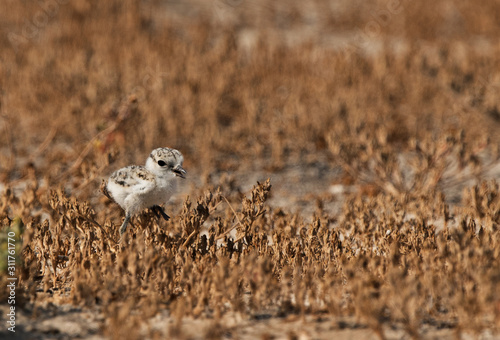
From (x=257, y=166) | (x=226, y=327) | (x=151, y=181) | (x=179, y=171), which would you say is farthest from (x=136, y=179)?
(x=257, y=166)

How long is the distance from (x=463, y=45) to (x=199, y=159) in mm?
4835

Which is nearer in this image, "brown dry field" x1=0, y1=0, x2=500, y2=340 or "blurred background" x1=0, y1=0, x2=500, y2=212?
"brown dry field" x1=0, y1=0, x2=500, y2=340

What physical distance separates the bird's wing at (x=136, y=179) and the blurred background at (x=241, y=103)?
1076 millimetres

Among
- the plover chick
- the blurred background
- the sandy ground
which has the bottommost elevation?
the sandy ground

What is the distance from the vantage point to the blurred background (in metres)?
5.67

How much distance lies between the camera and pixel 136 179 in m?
3.24

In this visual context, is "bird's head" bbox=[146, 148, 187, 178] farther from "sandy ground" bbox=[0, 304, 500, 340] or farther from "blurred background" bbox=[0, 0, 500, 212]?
"blurred background" bbox=[0, 0, 500, 212]

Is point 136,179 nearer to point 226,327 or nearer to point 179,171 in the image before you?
point 179,171

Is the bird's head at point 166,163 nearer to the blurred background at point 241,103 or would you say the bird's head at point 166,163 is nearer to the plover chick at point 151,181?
the plover chick at point 151,181

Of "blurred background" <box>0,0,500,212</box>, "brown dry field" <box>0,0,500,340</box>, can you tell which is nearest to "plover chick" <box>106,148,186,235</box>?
"brown dry field" <box>0,0,500,340</box>

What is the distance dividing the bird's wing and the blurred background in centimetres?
108

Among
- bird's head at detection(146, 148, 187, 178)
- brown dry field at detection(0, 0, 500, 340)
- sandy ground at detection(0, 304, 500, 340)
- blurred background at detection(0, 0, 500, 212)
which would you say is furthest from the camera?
blurred background at detection(0, 0, 500, 212)

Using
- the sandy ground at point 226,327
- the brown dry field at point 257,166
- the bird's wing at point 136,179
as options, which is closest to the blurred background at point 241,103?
the brown dry field at point 257,166

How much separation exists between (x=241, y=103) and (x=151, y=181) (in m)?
4.40
